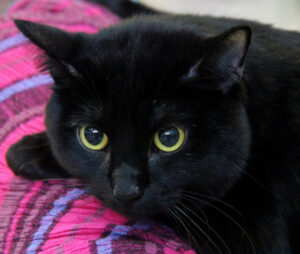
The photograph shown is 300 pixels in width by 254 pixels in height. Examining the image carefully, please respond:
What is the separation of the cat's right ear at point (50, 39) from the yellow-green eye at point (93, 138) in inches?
6.9

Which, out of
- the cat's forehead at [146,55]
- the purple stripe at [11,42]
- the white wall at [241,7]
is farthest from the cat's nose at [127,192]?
the white wall at [241,7]

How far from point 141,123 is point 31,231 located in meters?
0.36

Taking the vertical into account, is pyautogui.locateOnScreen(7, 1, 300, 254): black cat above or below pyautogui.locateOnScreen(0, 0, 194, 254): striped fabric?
above

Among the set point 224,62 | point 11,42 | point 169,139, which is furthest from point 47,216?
point 11,42

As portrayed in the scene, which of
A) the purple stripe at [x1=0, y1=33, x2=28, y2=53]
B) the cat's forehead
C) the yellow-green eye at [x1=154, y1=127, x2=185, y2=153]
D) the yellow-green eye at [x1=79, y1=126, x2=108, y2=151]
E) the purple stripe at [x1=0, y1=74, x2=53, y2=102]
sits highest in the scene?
the cat's forehead

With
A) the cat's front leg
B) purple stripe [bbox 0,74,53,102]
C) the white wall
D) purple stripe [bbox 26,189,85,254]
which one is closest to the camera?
purple stripe [bbox 26,189,85,254]

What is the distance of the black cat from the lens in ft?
2.88

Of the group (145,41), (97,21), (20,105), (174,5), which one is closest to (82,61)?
(145,41)

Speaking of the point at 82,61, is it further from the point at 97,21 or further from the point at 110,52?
the point at 97,21

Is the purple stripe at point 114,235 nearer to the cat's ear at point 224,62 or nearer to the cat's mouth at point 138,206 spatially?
the cat's mouth at point 138,206

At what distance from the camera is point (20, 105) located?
1.31m

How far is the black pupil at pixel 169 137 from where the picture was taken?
90cm

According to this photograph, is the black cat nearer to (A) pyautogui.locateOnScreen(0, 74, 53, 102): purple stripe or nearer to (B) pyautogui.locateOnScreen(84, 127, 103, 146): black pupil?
(B) pyautogui.locateOnScreen(84, 127, 103, 146): black pupil

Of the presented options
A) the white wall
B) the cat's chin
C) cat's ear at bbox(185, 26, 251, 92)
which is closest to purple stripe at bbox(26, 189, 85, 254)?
the cat's chin
